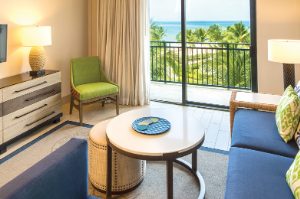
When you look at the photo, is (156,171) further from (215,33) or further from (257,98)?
(215,33)

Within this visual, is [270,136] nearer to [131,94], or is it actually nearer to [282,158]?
[282,158]

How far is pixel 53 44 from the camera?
4.07m

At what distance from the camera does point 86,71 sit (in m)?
4.14

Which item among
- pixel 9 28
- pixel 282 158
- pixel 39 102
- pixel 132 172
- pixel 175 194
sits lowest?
pixel 175 194

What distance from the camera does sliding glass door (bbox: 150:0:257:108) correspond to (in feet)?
13.9

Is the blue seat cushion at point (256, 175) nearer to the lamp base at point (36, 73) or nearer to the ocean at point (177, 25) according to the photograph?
the lamp base at point (36, 73)

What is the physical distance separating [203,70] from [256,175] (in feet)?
12.5

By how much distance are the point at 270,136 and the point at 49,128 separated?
8.60ft

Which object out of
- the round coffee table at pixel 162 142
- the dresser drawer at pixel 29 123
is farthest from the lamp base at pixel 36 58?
the round coffee table at pixel 162 142

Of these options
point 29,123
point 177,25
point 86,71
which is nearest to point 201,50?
point 177,25

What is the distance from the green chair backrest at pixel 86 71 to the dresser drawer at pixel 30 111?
477 millimetres

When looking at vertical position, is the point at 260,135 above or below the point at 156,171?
above

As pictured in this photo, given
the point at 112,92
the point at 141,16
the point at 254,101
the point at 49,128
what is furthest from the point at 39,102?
the point at 254,101

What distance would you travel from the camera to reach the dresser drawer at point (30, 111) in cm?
288
